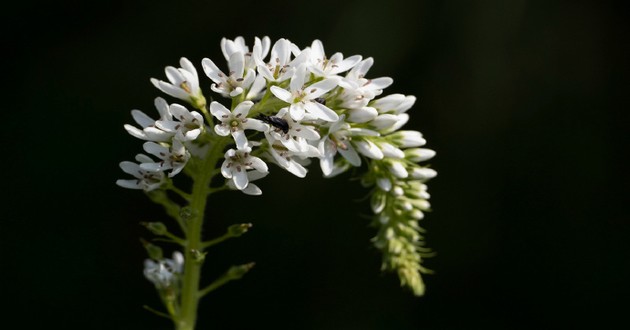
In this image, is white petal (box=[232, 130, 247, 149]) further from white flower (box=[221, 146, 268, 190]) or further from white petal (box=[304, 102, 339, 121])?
white petal (box=[304, 102, 339, 121])

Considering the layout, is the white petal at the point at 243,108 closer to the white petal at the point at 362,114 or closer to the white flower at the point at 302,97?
the white flower at the point at 302,97

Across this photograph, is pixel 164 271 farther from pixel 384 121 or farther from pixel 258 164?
pixel 384 121

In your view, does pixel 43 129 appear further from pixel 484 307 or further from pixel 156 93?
pixel 484 307

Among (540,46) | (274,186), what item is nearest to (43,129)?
(274,186)

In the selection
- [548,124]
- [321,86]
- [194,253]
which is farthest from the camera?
[548,124]

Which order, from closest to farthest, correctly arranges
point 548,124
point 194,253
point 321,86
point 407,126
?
point 321,86
point 194,253
point 407,126
point 548,124

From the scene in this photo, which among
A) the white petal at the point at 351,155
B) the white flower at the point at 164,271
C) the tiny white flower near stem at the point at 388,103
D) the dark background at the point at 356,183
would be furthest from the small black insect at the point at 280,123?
the dark background at the point at 356,183

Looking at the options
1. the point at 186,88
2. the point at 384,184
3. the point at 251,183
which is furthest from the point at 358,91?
the point at 186,88
